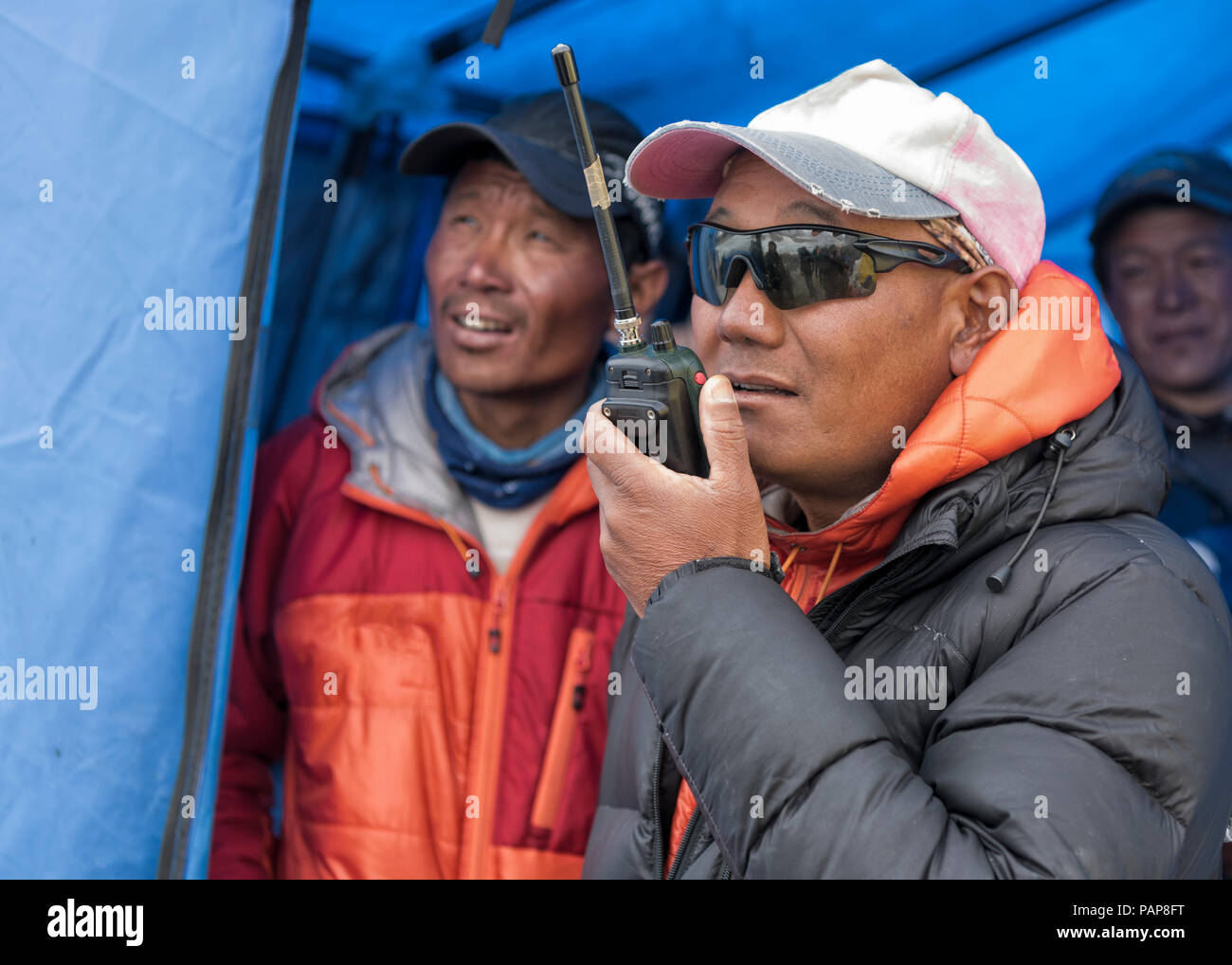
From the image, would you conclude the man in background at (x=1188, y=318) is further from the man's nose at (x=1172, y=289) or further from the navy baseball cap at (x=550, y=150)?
the navy baseball cap at (x=550, y=150)

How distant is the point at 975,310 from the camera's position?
1.37 m

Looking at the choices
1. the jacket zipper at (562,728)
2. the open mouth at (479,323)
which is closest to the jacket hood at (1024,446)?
the jacket zipper at (562,728)

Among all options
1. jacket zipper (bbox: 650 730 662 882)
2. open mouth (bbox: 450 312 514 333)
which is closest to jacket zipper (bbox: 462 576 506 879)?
open mouth (bbox: 450 312 514 333)

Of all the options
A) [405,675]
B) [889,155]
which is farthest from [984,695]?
[405,675]

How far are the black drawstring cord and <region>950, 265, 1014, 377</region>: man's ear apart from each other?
170 millimetres

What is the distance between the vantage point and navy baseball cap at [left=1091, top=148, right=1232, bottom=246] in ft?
6.73

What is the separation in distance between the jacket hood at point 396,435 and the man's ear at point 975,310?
0.83m

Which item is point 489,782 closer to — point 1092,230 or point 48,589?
point 48,589

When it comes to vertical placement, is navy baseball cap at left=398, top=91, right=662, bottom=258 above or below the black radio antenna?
above

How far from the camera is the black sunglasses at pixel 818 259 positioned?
1.29 m

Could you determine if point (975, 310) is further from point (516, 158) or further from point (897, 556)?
point (516, 158)

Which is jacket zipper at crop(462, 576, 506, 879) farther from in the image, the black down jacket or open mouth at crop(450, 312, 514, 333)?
the black down jacket

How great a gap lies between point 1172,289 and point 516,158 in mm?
1272

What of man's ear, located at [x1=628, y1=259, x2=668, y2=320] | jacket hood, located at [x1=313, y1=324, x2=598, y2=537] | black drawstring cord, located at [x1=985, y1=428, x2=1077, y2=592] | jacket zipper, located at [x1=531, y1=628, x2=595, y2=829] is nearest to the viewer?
black drawstring cord, located at [x1=985, y1=428, x2=1077, y2=592]
